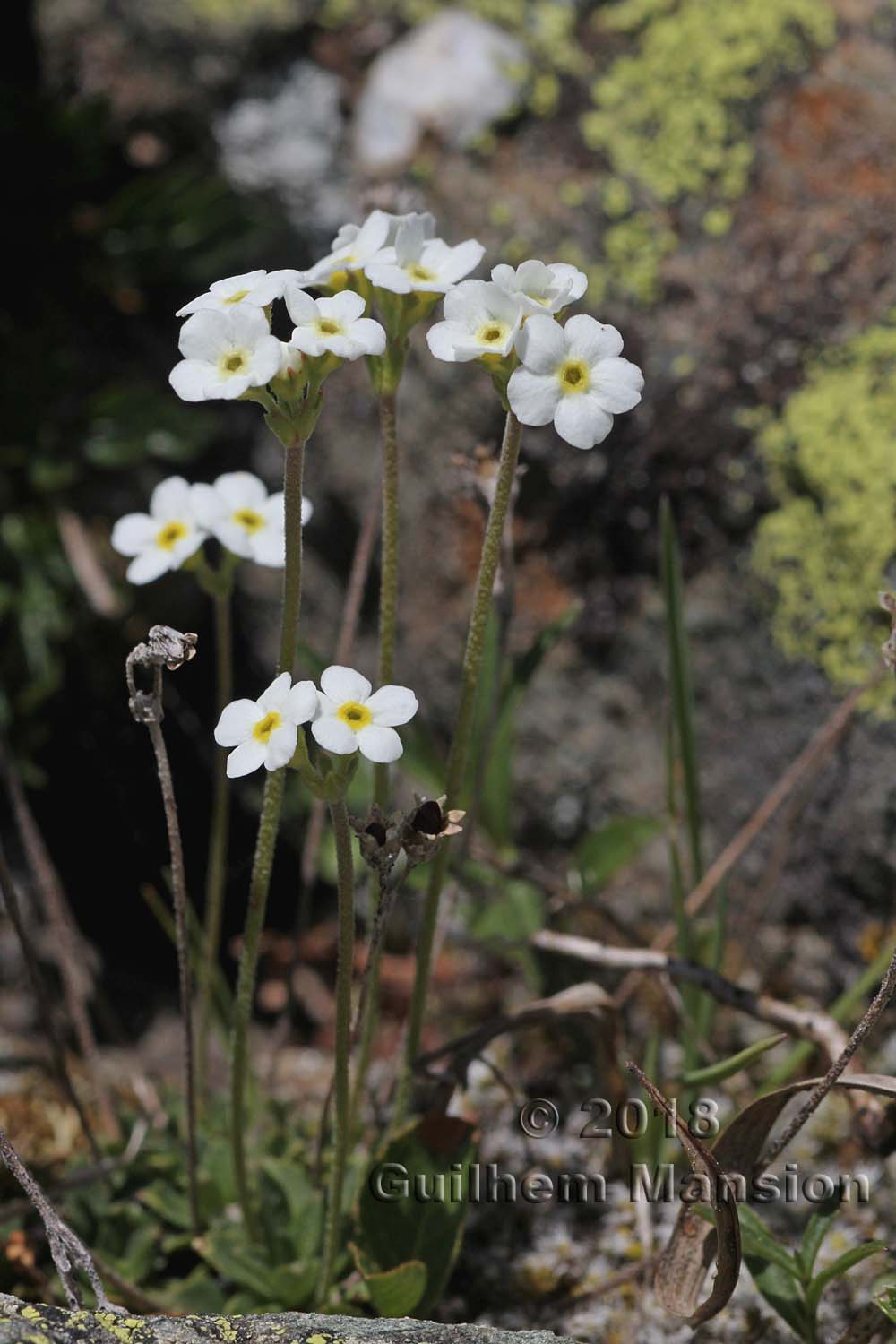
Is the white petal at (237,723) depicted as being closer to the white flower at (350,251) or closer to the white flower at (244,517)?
the white flower at (244,517)

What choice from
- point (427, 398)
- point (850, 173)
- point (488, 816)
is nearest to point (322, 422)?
point (427, 398)

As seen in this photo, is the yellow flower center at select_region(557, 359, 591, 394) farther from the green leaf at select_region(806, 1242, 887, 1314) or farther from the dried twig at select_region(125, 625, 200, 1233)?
the green leaf at select_region(806, 1242, 887, 1314)

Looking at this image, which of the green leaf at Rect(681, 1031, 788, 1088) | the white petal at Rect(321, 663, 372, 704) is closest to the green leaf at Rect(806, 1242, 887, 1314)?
the green leaf at Rect(681, 1031, 788, 1088)

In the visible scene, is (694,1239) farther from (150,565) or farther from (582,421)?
(150,565)

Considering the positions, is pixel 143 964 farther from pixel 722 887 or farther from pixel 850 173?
pixel 850 173

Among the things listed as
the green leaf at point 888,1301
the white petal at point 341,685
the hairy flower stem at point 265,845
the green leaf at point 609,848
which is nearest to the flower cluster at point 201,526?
the hairy flower stem at point 265,845

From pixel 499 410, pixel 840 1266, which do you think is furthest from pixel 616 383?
pixel 499 410
